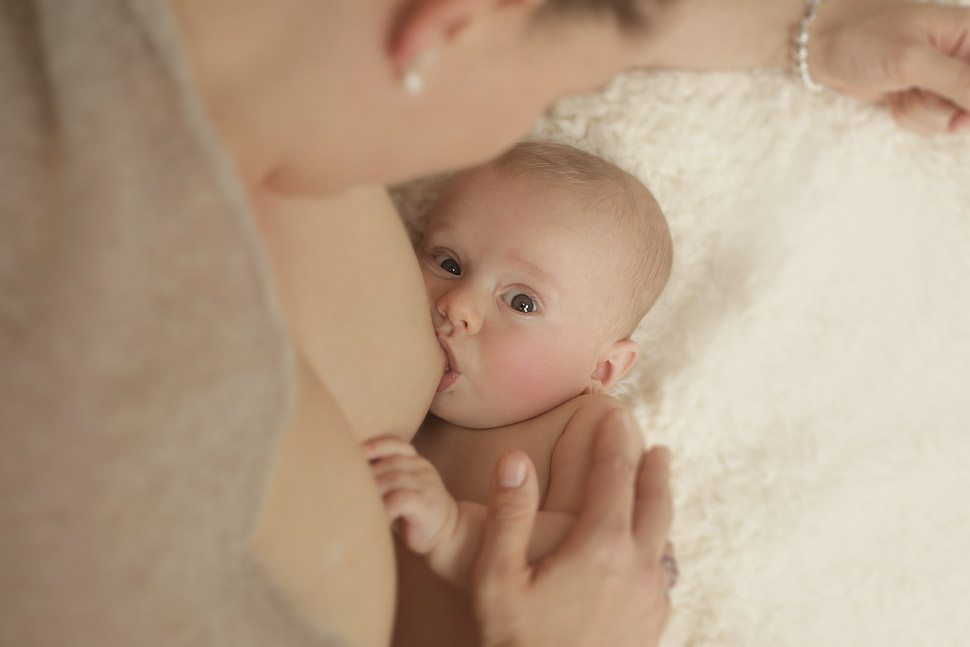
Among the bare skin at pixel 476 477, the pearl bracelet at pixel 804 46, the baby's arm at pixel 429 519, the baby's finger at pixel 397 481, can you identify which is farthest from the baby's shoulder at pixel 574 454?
the pearl bracelet at pixel 804 46

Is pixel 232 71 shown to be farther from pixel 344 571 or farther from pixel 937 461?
pixel 937 461

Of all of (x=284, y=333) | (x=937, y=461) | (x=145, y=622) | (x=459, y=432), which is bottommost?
(x=937, y=461)

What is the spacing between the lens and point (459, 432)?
142cm

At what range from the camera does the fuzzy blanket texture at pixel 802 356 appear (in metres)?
1.43

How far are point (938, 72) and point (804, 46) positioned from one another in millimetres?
201

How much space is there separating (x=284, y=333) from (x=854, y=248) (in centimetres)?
113

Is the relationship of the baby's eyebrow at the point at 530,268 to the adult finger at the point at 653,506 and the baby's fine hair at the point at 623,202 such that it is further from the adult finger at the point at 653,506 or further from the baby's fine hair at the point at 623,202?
the adult finger at the point at 653,506

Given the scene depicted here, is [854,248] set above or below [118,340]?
below

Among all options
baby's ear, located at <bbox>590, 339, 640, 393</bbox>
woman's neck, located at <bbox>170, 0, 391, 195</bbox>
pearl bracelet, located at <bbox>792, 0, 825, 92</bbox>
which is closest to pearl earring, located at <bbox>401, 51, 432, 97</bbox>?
woman's neck, located at <bbox>170, 0, 391, 195</bbox>

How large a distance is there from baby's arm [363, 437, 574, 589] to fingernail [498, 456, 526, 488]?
85 millimetres

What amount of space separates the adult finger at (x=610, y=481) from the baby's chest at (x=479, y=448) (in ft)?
0.39

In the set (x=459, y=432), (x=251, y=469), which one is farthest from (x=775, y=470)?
(x=251, y=469)

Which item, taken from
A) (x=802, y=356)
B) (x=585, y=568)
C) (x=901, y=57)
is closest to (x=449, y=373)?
(x=585, y=568)

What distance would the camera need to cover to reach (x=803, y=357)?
1.47 metres
